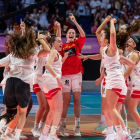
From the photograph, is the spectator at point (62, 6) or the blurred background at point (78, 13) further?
the spectator at point (62, 6)

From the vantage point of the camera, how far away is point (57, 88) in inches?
201

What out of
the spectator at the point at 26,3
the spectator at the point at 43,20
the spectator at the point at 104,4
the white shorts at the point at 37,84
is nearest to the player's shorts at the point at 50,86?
the white shorts at the point at 37,84

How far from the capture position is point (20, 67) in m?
4.90

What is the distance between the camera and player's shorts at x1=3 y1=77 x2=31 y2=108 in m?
4.73

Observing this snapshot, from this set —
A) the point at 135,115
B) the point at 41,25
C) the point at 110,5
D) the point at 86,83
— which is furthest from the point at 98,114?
the point at 110,5

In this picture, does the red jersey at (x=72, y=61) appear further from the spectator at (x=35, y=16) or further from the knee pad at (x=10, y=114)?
the spectator at (x=35, y=16)

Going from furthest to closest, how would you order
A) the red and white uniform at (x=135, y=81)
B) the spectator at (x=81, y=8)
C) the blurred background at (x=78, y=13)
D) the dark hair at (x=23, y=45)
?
the spectator at (x=81, y=8) → the blurred background at (x=78, y=13) → the red and white uniform at (x=135, y=81) → the dark hair at (x=23, y=45)

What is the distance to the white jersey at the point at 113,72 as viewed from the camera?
4.91 meters

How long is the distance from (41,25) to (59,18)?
39.0 inches

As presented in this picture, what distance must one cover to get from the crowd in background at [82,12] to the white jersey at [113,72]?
8964 mm

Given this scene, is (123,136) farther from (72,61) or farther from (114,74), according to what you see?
(72,61)

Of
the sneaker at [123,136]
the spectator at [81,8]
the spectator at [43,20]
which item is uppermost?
the spectator at [81,8]

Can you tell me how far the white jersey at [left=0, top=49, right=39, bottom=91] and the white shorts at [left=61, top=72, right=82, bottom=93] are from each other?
1207 mm

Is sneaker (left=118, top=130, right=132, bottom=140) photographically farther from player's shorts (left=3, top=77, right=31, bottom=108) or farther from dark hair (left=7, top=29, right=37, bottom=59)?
dark hair (left=7, top=29, right=37, bottom=59)
